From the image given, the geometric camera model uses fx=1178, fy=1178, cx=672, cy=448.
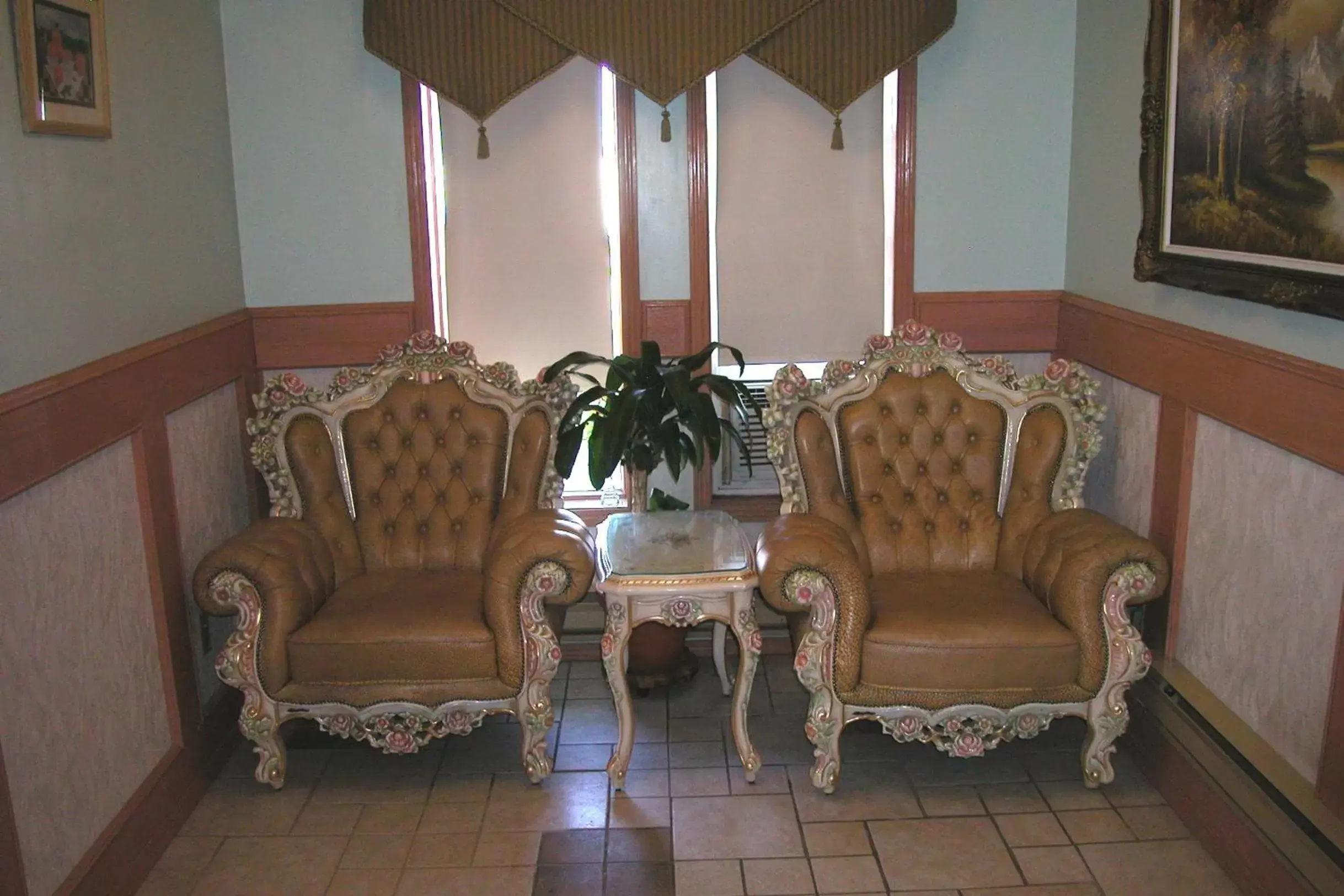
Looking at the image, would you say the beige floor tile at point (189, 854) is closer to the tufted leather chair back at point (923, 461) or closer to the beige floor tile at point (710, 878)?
the beige floor tile at point (710, 878)

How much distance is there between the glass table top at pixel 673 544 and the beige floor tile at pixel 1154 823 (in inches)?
46.0

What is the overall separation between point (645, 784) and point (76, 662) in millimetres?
1464

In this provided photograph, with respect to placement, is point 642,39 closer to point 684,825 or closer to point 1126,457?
point 1126,457

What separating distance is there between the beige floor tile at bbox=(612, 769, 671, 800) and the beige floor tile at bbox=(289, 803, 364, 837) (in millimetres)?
687

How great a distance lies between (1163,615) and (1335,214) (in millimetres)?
1281

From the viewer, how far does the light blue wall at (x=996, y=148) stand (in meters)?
3.90

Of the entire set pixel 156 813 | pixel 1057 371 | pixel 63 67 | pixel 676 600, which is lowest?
pixel 156 813

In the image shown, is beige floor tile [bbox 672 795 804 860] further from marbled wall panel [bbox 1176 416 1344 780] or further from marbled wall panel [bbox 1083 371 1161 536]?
marbled wall panel [bbox 1083 371 1161 536]

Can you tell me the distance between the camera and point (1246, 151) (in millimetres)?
2721

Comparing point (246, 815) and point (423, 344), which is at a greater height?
point (423, 344)

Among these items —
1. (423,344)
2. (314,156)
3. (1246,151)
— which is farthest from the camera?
(314,156)

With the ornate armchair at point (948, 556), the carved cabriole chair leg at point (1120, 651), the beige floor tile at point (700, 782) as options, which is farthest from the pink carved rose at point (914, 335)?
the beige floor tile at point (700, 782)

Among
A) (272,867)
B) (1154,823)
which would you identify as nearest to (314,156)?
(272,867)

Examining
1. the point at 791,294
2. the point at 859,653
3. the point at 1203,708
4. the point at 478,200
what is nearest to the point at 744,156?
the point at 791,294
